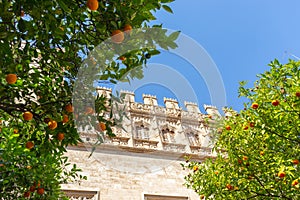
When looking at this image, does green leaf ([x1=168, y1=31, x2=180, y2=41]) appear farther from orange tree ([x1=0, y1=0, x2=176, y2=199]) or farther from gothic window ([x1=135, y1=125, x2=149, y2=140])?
gothic window ([x1=135, y1=125, x2=149, y2=140])

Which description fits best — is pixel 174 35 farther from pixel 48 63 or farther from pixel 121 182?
pixel 121 182

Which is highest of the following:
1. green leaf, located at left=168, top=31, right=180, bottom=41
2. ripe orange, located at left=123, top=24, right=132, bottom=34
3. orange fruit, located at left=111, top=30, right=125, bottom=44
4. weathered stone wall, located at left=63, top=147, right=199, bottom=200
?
weathered stone wall, located at left=63, top=147, right=199, bottom=200

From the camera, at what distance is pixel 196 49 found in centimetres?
264

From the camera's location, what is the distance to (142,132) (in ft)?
46.3

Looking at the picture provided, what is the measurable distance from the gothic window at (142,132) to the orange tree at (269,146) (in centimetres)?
703

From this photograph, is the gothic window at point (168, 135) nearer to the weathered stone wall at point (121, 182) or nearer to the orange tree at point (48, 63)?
the weathered stone wall at point (121, 182)

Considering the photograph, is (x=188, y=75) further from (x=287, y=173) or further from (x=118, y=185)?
(x=118, y=185)

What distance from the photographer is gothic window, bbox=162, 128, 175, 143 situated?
1413 centimetres

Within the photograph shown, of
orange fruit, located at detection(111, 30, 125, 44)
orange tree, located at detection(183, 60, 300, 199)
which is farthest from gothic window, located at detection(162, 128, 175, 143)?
orange fruit, located at detection(111, 30, 125, 44)

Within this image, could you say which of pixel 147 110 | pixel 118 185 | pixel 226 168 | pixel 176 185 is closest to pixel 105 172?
pixel 118 185

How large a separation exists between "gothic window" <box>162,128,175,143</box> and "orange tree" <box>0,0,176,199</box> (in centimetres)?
958

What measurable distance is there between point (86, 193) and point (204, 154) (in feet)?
20.8

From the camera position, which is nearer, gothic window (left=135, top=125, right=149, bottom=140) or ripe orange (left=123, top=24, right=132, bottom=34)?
ripe orange (left=123, top=24, right=132, bottom=34)

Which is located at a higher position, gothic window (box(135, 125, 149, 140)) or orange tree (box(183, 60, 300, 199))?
gothic window (box(135, 125, 149, 140))
